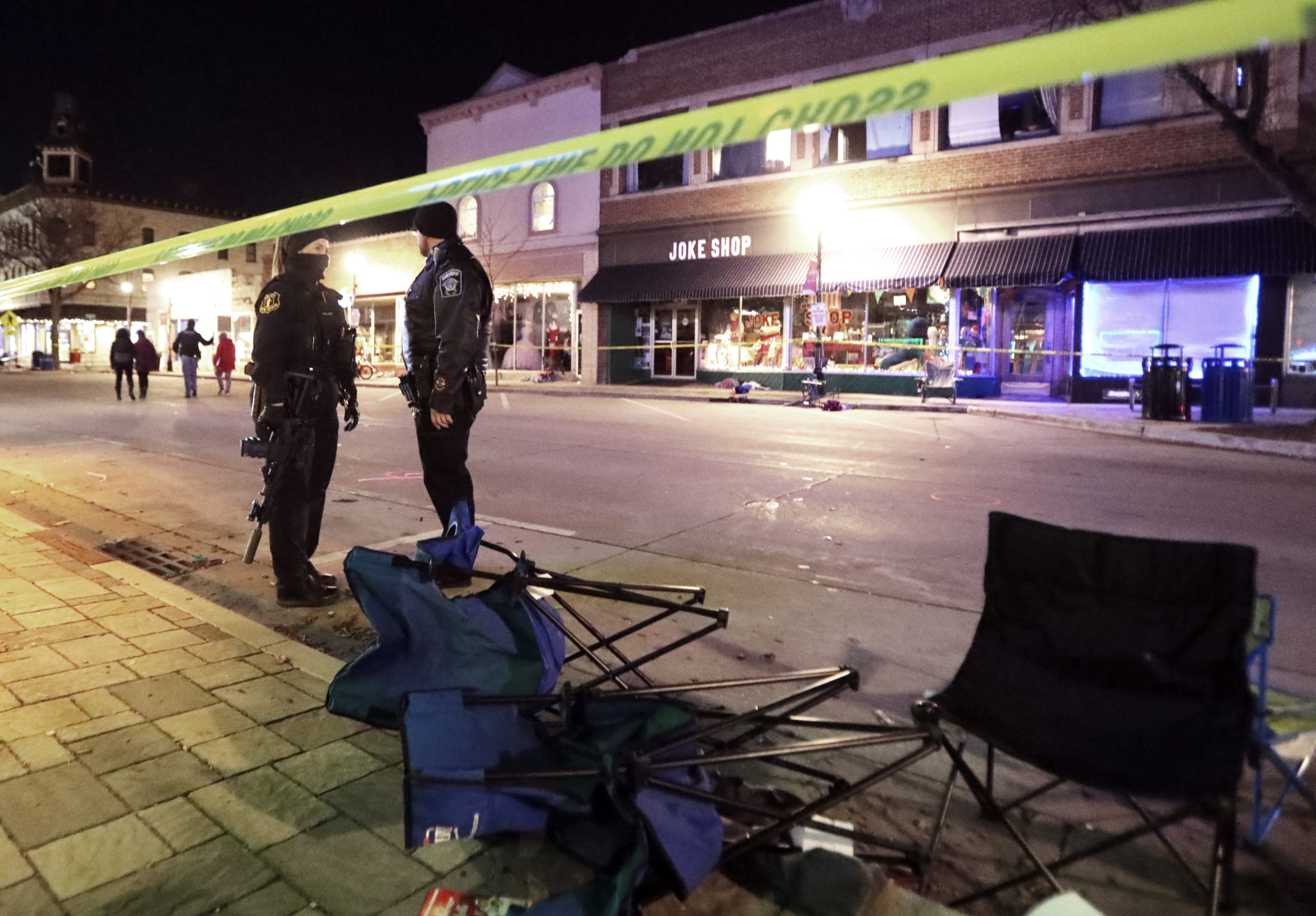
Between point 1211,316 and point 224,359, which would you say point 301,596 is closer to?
point 1211,316

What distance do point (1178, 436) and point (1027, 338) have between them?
28.2 ft

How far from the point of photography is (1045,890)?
2480mm

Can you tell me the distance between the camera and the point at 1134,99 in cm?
1977

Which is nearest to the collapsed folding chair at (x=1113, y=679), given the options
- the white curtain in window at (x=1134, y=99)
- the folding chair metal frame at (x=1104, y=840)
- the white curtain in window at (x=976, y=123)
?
the folding chair metal frame at (x=1104, y=840)

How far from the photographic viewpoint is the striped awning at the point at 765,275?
2164cm

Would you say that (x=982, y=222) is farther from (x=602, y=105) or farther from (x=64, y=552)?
(x=64, y=552)

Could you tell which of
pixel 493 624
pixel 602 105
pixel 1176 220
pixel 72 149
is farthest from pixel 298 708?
pixel 72 149

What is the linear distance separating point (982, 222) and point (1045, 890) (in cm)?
2117

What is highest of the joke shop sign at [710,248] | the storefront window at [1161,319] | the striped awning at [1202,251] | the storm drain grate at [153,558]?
the joke shop sign at [710,248]

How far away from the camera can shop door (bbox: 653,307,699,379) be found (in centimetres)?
2706

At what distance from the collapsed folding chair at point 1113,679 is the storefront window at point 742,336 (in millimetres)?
22956

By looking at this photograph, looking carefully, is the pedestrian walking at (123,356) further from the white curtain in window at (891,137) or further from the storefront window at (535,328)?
the white curtain in window at (891,137)

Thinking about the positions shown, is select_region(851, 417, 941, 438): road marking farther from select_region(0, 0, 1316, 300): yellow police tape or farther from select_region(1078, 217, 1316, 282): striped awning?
select_region(0, 0, 1316, 300): yellow police tape

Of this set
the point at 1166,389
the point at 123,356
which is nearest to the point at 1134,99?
the point at 1166,389
